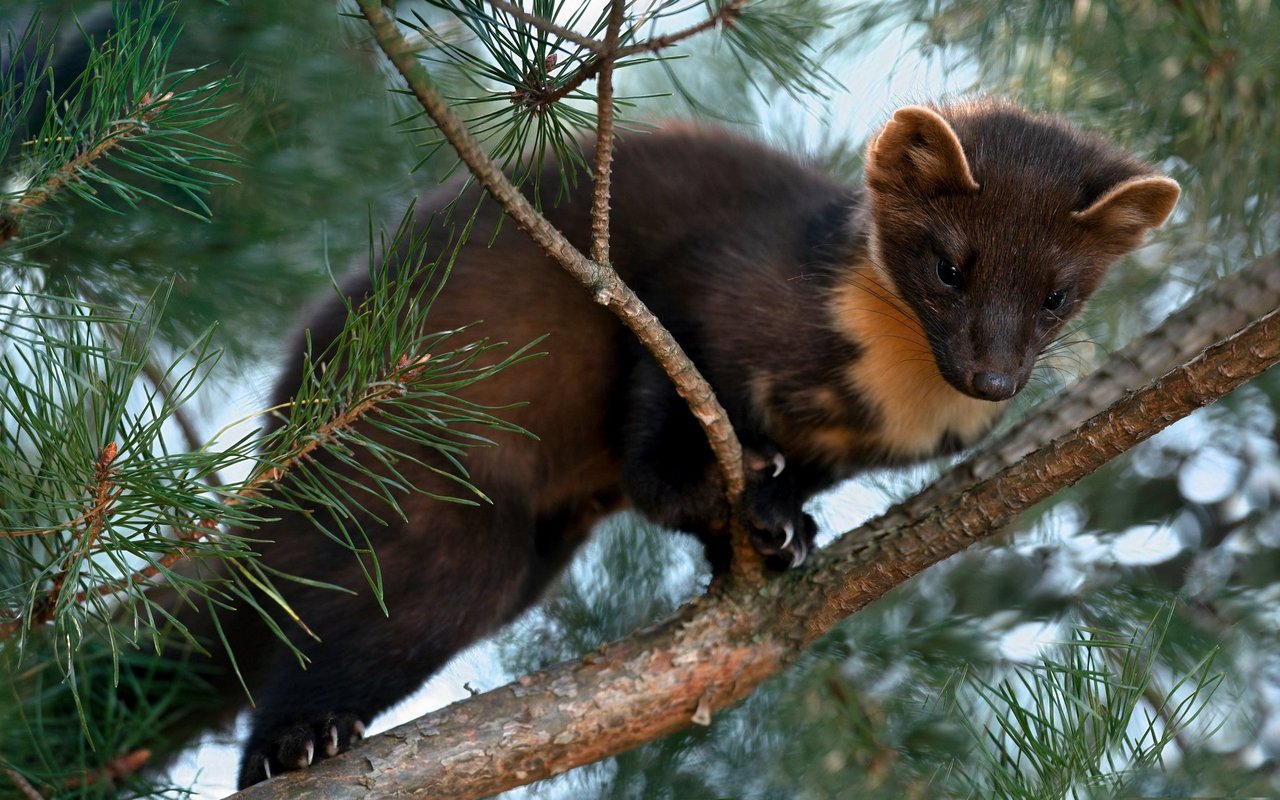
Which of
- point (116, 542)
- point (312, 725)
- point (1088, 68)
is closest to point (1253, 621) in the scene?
point (1088, 68)

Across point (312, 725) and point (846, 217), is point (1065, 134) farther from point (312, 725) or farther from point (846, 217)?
point (312, 725)

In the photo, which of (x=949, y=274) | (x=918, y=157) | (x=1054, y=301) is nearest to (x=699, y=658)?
(x=949, y=274)

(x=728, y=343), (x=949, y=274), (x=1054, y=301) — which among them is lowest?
(x=1054, y=301)

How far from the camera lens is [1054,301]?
3.31m

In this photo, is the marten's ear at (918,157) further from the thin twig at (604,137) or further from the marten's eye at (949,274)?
the thin twig at (604,137)

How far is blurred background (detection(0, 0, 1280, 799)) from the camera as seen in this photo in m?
3.52

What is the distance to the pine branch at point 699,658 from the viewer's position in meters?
2.60

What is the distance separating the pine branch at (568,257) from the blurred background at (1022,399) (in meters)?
0.77

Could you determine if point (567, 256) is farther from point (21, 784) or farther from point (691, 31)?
point (21, 784)

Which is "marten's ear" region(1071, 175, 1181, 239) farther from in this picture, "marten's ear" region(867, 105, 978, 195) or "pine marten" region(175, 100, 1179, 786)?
"marten's ear" region(867, 105, 978, 195)

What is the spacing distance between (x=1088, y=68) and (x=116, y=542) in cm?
312

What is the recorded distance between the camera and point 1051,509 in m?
4.26

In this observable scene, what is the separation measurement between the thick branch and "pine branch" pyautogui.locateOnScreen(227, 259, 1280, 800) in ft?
1.31

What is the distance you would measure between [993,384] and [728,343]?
93 centimetres
